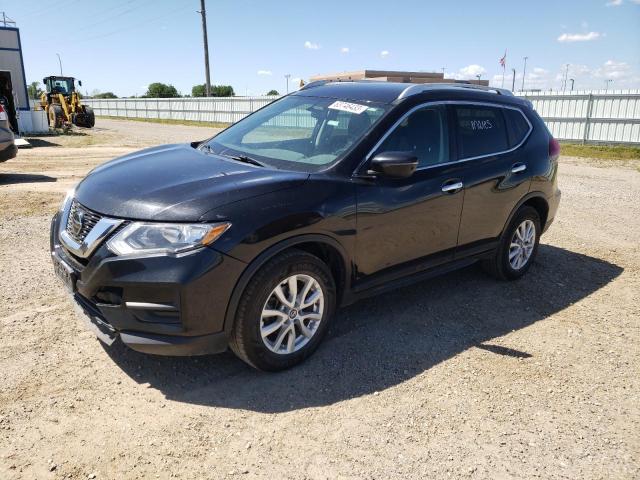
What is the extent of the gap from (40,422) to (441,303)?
319cm

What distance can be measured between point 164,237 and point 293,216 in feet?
2.52

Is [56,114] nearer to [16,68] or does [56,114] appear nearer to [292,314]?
[16,68]

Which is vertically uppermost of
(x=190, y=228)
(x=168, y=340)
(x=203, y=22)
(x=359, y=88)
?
(x=203, y=22)

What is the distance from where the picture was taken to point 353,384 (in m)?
3.31

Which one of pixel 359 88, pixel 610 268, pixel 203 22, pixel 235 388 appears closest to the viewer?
pixel 235 388

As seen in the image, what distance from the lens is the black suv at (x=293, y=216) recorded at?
9.46ft

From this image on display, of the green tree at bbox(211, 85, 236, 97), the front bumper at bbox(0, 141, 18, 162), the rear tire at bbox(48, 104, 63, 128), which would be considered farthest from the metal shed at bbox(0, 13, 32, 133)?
the green tree at bbox(211, 85, 236, 97)

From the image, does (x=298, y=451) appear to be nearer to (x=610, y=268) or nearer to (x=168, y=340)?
(x=168, y=340)

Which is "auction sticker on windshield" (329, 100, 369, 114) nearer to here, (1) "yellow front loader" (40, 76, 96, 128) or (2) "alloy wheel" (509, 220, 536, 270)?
(2) "alloy wheel" (509, 220, 536, 270)

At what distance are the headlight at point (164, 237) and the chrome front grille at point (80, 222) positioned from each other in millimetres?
319

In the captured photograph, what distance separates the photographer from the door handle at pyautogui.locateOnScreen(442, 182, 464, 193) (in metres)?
4.09

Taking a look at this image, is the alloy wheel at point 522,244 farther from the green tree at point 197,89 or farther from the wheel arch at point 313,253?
the green tree at point 197,89

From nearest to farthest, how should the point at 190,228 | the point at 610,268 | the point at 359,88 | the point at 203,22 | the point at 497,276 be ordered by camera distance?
the point at 190,228 → the point at 359,88 → the point at 497,276 → the point at 610,268 → the point at 203,22

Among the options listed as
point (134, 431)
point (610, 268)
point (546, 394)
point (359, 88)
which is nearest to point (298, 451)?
point (134, 431)
